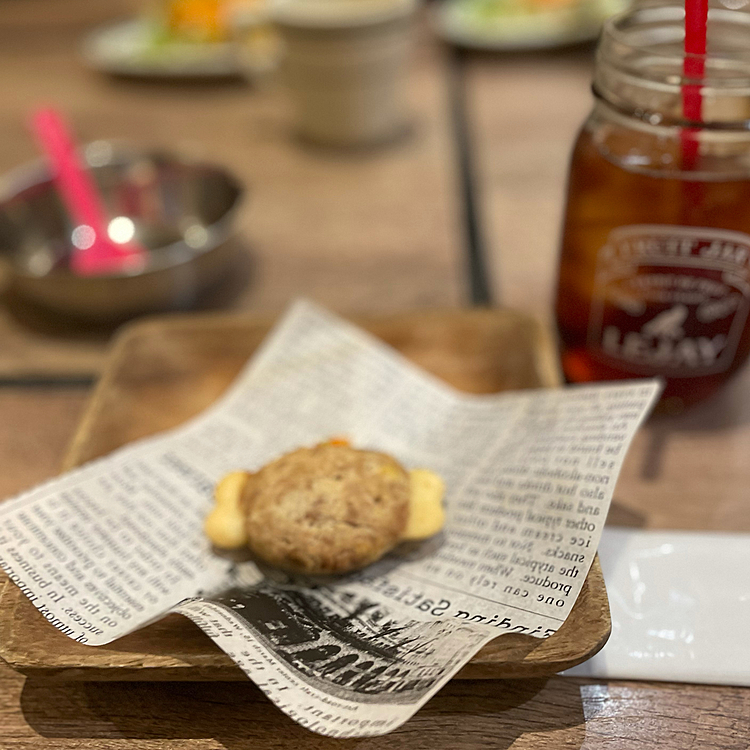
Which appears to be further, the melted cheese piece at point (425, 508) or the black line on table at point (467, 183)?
the black line on table at point (467, 183)

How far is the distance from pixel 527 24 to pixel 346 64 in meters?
0.60

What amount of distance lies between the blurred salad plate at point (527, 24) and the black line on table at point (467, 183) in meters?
0.05

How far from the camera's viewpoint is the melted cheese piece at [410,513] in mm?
540

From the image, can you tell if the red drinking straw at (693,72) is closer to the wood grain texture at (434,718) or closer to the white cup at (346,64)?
the wood grain texture at (434,718)

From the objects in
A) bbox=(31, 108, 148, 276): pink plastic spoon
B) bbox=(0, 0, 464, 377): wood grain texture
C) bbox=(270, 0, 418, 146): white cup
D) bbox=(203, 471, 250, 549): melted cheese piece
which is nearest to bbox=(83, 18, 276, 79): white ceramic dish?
bbox=(0, 0, 464, 377): wood grain texture

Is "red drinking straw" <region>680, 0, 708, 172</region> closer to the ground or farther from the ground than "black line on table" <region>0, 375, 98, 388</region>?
farther from the ground

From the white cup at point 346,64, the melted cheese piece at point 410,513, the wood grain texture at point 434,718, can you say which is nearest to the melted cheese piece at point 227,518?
the melted cheese piece at point 410,513

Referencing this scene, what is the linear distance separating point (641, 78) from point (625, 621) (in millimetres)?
408

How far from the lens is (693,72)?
1.79 ft

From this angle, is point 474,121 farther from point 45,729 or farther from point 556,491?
point 45,729

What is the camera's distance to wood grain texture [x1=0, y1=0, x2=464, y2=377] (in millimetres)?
888

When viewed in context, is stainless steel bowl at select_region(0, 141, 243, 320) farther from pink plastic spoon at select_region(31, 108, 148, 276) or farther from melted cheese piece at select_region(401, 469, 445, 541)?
melted cheese piece at select_region(401, 469, 445, 541)

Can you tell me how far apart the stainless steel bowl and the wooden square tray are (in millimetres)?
90

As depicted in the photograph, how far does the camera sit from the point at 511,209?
1045mm
